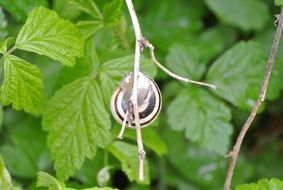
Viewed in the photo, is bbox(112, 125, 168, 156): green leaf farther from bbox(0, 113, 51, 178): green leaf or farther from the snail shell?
the snail shell

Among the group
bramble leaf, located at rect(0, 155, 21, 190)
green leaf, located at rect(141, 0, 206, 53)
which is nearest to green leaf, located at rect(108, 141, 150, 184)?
bramble leaf, located at rect(0, 155, 21, 190)

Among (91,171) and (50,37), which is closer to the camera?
(50,37)

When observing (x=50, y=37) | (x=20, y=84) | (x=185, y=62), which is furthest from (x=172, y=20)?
(x=20, y=84)

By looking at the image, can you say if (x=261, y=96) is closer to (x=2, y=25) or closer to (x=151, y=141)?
(x=151, y=141)

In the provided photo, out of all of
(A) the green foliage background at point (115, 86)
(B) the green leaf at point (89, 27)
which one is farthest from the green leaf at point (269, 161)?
(B) the green leaf at point (89, 27)

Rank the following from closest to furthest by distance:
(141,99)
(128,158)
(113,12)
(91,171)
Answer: (141,99) < (113,12) < (128,158) < (91,171)

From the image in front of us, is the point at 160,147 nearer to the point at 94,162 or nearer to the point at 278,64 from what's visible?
the point at 94,162
